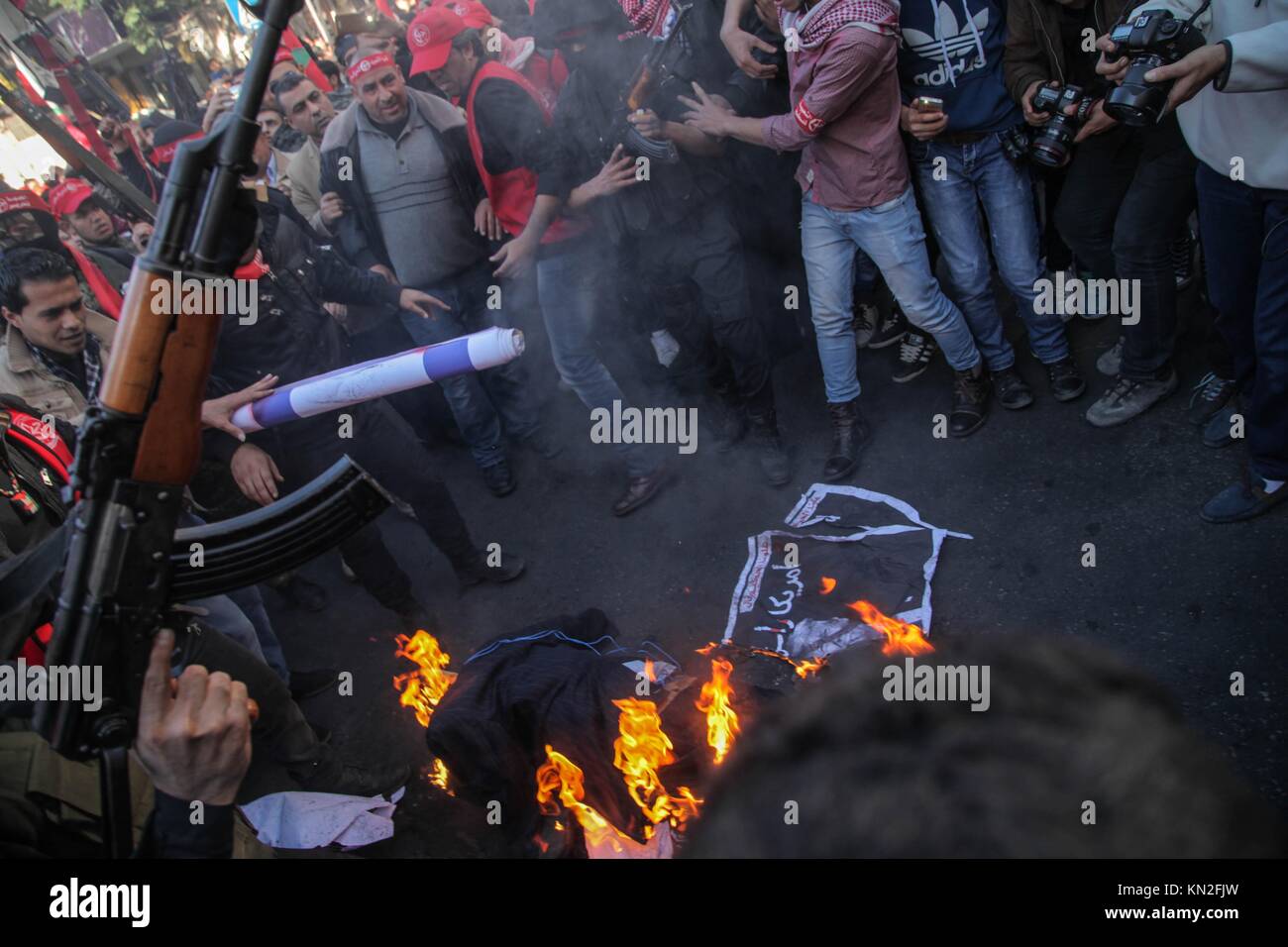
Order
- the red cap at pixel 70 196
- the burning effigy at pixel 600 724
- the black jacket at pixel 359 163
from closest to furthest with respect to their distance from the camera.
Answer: the burning effigy at pixel 600 724 → the black jacket at pixel 359 163 → the red cap at pixel 70 196

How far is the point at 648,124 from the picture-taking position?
4102 mm

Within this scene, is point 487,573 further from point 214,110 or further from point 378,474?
point 214,110

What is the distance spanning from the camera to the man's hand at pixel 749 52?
408 cm

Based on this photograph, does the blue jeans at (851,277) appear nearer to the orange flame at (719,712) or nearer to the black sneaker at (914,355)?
the black sneaker at (914,355)

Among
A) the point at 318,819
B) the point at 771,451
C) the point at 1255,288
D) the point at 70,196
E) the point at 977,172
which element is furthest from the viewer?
the point at 70,196

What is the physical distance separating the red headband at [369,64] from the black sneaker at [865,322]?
319 centimetres

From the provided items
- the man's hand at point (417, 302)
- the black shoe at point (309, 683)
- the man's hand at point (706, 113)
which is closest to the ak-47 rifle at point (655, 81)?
the man's hand at point (706, 113)

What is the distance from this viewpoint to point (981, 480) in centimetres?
423

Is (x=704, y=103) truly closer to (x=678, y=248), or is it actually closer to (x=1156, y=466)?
(x=678, y=248)

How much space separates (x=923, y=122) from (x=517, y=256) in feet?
7.24

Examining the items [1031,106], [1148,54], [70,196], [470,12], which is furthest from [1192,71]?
[70,196]

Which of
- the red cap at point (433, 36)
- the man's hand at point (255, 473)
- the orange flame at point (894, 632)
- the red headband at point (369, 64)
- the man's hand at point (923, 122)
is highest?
the red cap at point (433, 36)

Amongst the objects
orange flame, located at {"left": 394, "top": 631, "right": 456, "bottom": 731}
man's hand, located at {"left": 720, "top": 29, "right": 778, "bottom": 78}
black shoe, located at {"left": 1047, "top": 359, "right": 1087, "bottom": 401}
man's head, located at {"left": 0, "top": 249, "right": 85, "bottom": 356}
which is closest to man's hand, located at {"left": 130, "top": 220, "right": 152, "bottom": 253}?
man's head, located at {"left": 0, "top": 249, "right": 85, "bottom": 356}

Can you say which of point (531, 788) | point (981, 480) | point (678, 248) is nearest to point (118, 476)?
point (531, 788)
